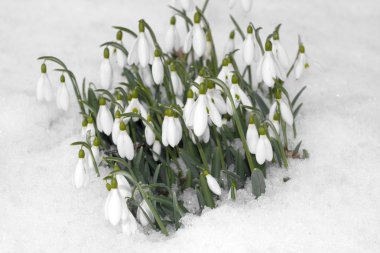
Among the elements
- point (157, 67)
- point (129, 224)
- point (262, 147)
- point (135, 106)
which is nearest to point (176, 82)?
point (157, 67)

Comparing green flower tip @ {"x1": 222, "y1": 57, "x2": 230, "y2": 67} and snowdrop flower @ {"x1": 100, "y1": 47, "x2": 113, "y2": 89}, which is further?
snowdrop flower @ {"x1": 100, "y1": 47, "x2": 113, "y2": 89}

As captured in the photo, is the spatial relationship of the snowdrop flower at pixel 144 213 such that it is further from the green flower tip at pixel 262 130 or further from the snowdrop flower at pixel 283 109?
the snowdrop flower at pixel 283 109

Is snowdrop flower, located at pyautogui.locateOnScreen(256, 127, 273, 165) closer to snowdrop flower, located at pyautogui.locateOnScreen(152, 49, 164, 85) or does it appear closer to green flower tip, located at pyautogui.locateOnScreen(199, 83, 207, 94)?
green flower tip, located at pyautogui.locateOnScreen(199, 83, 207, 94)

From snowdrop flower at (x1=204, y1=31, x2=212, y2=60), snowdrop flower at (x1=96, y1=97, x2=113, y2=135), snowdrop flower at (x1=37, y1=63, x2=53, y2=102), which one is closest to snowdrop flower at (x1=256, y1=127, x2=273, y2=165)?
snowdrop flower at (x1=96, y1=97, x2=113, y2=135)

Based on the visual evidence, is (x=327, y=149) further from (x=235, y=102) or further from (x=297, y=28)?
(x=297, y=28)

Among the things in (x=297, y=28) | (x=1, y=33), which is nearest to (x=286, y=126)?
(x=297, y=28)

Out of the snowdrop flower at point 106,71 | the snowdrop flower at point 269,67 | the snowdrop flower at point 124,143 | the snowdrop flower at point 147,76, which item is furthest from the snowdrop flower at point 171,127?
the snowdrop flower at point 147,76
